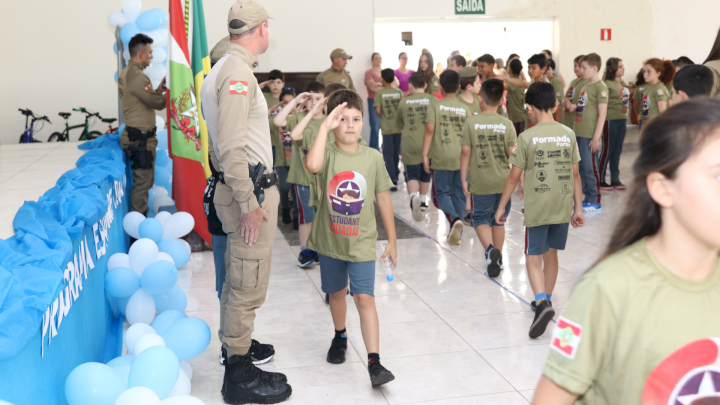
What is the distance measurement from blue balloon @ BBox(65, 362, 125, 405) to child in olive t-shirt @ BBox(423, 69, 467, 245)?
402 centimetres

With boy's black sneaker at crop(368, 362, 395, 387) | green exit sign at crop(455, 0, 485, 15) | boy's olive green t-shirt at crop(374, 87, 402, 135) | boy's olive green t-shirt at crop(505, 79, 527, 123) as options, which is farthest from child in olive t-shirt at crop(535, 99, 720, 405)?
green exit sign at crop(455, 0, 485, 15)

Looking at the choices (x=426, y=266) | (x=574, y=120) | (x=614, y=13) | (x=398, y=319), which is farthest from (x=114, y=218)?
(x=614, y=13)

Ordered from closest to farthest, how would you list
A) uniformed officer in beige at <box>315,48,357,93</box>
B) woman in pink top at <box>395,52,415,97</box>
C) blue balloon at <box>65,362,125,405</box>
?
1. blue balloon at <box>65,362,125,405</box>
2. uniformed officer in beige at <box>315,48,357,93</box>
3. woman in pink top at <box>395,52,415,97</box>

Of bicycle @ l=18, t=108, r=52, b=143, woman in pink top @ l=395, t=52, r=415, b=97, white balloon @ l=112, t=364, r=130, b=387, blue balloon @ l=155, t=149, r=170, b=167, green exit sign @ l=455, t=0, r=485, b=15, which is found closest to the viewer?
white balloon @ l=112, t=364, r=130, b=387

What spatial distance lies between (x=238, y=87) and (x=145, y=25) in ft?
14.8

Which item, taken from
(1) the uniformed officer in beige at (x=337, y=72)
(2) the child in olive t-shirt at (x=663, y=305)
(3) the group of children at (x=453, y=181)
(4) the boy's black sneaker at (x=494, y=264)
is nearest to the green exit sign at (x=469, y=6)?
(1) the uniformed officer in beige at (x=337, y=72)

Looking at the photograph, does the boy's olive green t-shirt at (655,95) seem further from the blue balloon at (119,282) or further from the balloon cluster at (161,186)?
the blue balloon at (119,282)

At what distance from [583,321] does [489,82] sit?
378 centimetres

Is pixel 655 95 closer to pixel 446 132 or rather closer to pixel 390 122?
pixel 390 122

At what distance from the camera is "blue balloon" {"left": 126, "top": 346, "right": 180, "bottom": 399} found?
2.23 m

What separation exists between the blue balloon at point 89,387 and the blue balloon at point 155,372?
0.52 ft

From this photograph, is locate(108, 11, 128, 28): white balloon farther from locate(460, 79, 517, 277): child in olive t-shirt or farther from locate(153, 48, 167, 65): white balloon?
locate(460, 79, 517, 277): child in olive t-shirt

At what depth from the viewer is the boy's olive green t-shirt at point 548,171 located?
3621 millimetres

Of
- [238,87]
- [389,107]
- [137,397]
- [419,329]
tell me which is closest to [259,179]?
[238,87]
